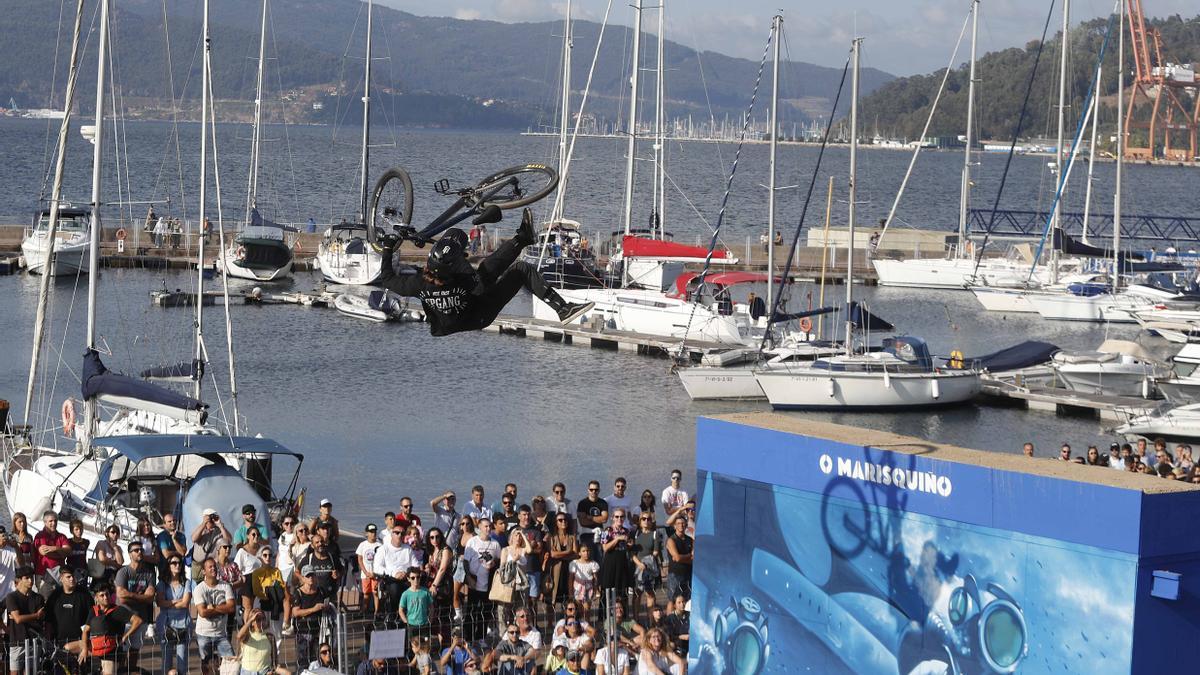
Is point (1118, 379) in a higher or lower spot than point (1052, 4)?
lower

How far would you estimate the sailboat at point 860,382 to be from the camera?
39156 mm

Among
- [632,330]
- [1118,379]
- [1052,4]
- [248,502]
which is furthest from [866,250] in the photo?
[248,502]

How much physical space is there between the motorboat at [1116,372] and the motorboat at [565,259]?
15.7 m

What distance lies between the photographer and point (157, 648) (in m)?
15.9

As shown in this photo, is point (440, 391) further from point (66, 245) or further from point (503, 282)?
point (503, 282)

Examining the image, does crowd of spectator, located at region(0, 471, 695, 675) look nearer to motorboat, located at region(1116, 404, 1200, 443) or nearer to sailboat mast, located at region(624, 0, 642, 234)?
motorboat, located at region(1116, 404, 1200, 443)

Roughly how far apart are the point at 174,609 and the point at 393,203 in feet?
17.2

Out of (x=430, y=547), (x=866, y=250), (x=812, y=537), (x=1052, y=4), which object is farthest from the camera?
(x=866, y=250)

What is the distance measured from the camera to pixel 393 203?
12695 millimetres

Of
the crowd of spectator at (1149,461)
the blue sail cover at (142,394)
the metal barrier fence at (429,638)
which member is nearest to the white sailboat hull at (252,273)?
the blue sail cover at (142,394)

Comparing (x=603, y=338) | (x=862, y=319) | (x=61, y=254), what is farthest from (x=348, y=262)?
(x=862, y=319)

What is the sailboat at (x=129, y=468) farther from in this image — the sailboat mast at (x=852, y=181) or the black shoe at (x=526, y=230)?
the sailboat mast at (x=852, y=181)

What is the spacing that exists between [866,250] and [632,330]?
26094 millimetres

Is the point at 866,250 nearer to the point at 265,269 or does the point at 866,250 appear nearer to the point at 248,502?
the point at 265,269
